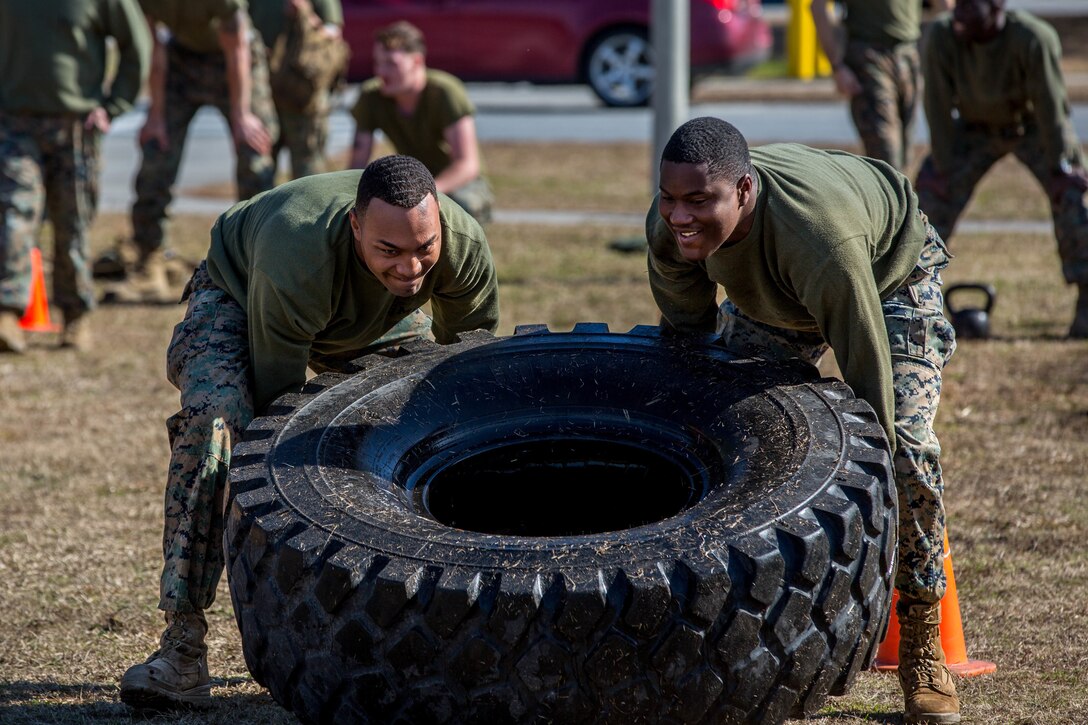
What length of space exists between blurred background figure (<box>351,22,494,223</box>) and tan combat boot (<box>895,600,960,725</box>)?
4.38 metres

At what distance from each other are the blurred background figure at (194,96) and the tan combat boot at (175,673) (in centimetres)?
502

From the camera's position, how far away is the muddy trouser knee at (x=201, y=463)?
12.2 ft

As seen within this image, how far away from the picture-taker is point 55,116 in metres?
7.34

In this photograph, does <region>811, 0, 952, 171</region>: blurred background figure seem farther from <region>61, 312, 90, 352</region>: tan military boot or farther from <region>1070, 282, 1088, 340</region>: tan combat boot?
<region>61, 312, 90, 352</region>: tan military boot

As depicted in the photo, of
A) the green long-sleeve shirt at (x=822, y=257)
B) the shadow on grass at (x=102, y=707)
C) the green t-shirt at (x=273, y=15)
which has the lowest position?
the shadow on grass at (x=102, y=707)

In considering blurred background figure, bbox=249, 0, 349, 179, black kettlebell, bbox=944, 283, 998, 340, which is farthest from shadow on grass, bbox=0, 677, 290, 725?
blurred background figure, bbox=249, 0, 349, 179

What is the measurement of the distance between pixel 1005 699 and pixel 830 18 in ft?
18.9

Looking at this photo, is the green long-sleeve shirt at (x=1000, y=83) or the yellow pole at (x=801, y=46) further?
the yellow pole at (x=801, y=46)

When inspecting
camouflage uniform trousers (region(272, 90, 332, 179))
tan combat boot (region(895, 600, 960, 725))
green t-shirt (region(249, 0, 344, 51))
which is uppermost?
green t-shirt (region(249, 0, 344, 51))

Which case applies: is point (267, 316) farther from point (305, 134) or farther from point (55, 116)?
point (305, 134)

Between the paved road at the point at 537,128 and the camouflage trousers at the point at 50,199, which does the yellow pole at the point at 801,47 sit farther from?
the camouflage trousers at the point at 50,199

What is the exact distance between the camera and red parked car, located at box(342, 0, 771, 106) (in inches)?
664

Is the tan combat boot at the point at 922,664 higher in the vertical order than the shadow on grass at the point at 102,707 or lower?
higher

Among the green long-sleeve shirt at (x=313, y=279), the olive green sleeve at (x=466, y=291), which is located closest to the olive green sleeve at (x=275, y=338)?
the green long-sleeve shirt at (x=313, y=279)
